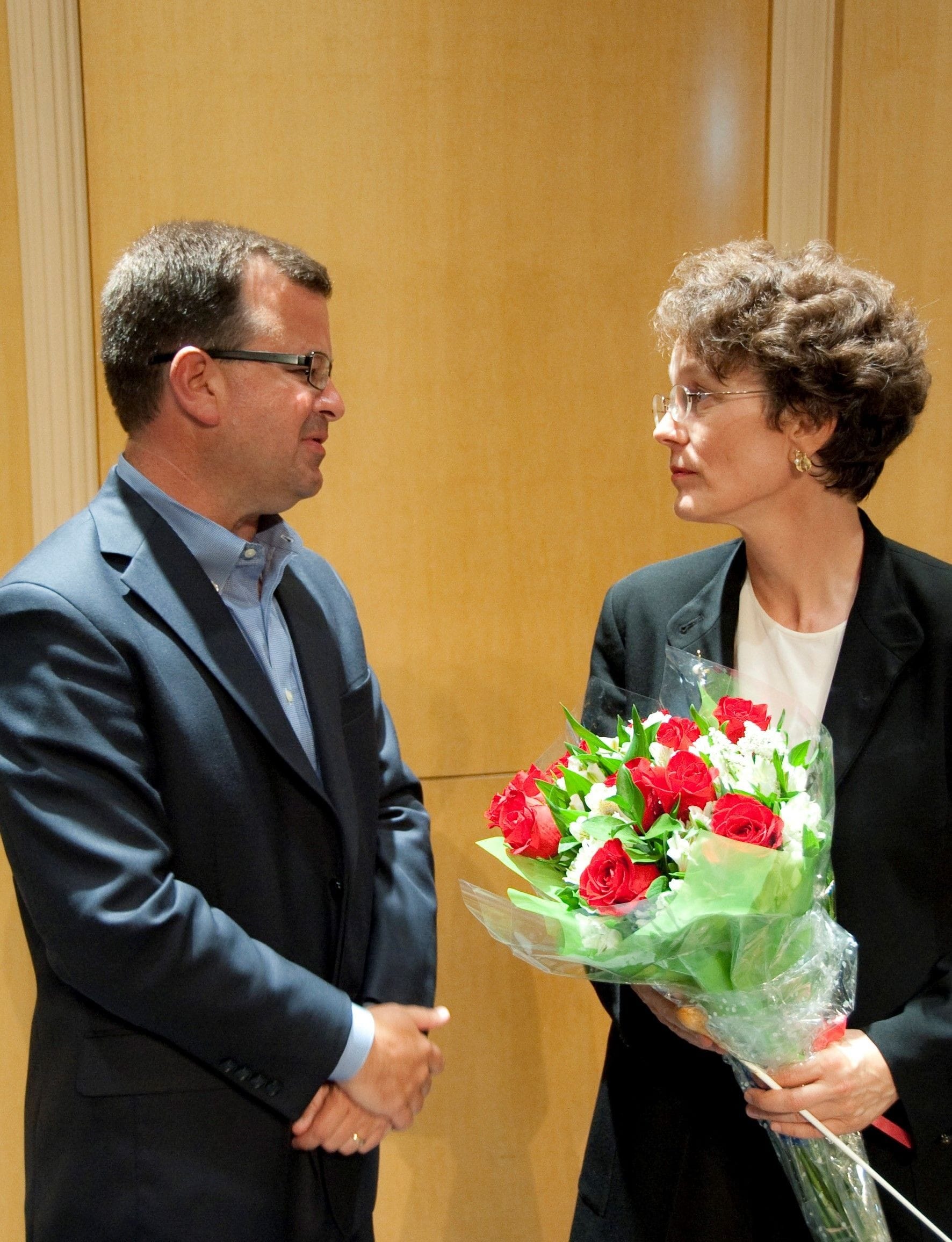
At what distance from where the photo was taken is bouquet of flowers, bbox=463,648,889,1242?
1269mm

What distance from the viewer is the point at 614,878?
1.28 m

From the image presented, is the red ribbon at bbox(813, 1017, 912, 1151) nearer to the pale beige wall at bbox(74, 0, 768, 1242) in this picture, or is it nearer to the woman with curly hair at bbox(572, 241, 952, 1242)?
the woman with curly hair at bbox(572, 241, 952, 1242)

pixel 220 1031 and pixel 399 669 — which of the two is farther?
pixel 399 669

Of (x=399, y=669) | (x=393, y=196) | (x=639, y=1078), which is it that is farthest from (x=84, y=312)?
(x=639, y=1078)

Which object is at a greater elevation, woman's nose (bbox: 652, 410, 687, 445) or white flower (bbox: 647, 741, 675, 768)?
woman's nose (bbox: 652, 410, 687, 445)

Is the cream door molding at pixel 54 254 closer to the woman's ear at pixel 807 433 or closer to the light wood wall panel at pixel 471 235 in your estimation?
the light wood wall panel at pixel 471 235

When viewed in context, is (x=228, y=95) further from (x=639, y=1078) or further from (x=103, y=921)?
(x=639, y=1078)

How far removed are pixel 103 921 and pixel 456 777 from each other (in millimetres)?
1426

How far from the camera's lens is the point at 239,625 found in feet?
5.43

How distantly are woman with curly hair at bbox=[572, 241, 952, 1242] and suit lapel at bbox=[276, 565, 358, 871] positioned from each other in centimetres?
39

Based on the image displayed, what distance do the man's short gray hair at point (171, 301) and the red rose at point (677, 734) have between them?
0.79 metres

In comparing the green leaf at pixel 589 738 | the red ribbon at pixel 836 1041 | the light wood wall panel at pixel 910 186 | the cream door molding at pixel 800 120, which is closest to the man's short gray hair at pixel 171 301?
the green leaf at pixel 589 738

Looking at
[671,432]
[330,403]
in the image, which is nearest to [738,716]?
[671,432]

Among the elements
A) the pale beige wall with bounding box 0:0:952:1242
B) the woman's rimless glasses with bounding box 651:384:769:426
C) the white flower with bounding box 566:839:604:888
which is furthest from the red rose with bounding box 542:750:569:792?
the pale beige wall with bounding box 0:0:952:1242
